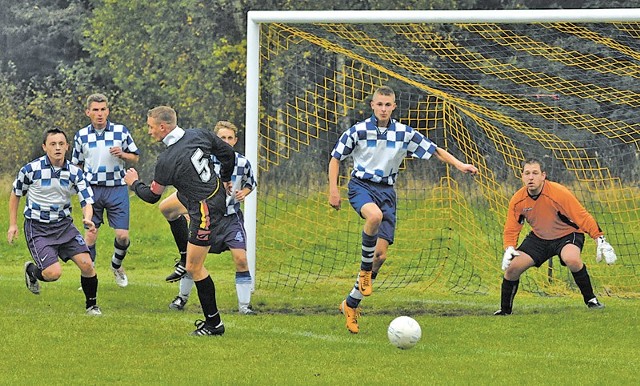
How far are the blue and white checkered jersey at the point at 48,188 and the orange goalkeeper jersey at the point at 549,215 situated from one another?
3439mm

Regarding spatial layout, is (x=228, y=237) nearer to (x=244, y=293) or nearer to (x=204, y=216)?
(x=244, y=293)

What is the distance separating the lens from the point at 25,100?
26.5m

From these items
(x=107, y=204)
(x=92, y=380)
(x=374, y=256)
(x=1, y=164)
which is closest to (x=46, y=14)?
(x=1, y=164)

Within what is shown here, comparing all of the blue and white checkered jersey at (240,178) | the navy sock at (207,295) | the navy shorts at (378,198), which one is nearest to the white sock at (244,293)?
the blue and white checkered jersey at (240,178)

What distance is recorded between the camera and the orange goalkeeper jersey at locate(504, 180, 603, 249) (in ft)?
36.2

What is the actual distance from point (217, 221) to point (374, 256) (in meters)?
1.75

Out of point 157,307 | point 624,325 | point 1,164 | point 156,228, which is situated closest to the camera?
point 624,325

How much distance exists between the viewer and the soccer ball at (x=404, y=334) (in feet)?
30.1

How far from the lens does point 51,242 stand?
35.6 ft

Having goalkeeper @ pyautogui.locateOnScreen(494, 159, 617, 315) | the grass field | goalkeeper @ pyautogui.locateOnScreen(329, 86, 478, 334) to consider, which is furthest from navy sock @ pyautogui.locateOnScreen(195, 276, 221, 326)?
goalkeeper @ pyautogui.locateOnScreen(494, 159, 617, 315)

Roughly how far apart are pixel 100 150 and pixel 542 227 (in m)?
4.02

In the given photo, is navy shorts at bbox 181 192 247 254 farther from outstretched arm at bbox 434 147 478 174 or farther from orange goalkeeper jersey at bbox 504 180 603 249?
orange goalkeeper jersey at bbox 504 180 603 249

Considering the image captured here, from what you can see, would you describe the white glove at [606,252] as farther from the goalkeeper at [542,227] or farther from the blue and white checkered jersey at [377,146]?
the blue and white checkered jersey at [377,146]

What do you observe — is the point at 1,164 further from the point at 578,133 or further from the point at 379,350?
the point at 379,350
